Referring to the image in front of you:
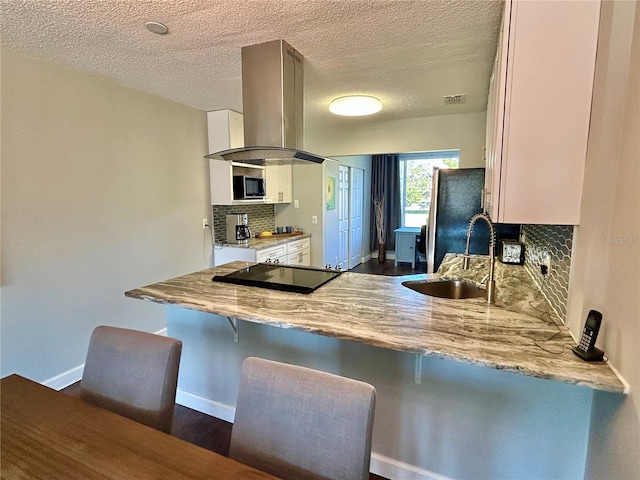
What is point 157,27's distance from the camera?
183 centimetres

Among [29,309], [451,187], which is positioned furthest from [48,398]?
[451,187]

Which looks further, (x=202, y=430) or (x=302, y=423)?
(x=202, y=430)

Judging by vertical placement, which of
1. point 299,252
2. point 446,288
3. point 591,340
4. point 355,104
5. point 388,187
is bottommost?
point 299,252

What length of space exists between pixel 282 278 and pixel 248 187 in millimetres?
2007

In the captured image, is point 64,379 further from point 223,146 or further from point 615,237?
point 615,237

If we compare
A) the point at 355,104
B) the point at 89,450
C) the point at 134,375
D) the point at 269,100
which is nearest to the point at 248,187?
the point at 355,104

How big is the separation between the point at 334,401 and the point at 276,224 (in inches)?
168

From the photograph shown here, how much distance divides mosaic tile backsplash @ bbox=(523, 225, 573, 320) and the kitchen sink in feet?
1.22

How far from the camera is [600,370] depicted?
1.01 metres

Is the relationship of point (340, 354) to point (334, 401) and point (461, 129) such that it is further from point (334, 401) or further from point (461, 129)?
point (461, 129)

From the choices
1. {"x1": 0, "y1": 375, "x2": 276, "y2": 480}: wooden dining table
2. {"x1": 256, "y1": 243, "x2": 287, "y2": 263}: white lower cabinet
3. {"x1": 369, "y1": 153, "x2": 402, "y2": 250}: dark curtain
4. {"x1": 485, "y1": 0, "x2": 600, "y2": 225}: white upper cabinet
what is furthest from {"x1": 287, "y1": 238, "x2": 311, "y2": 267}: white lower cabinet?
{"x1": 0, "y1": 375, "x2": 276, "y2": 480}: wooden dining table

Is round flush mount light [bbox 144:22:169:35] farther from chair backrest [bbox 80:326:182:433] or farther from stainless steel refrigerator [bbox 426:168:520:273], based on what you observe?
stainless steel refrigerator [bbox 426:168:520:273]

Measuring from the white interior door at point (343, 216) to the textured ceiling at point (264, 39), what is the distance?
2.80m

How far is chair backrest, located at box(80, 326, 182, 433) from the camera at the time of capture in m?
1.16
